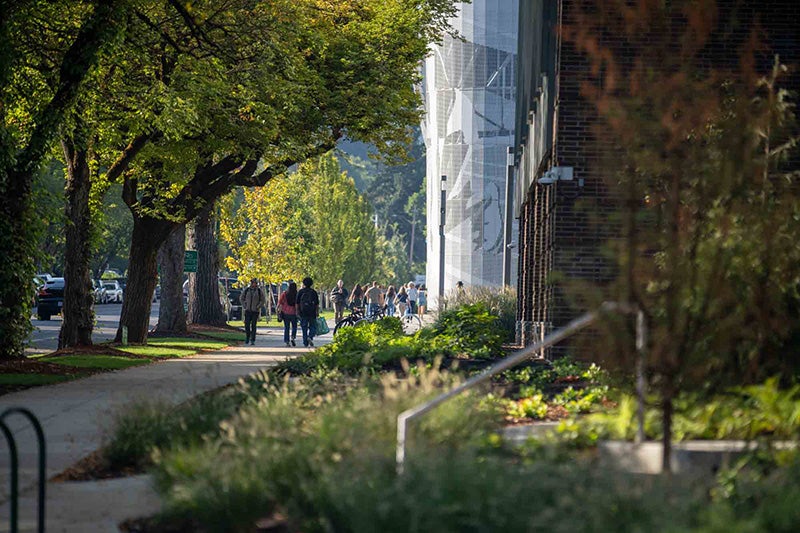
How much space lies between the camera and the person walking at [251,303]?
115 feet

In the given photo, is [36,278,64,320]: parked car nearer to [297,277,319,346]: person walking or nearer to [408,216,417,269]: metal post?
[297,277,319,346]: person walking

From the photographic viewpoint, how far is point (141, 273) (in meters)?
32.5

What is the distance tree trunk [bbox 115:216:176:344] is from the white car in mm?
58910

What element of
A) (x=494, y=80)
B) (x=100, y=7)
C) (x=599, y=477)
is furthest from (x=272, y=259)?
(x=599, y=477)

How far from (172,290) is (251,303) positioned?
16.5 ft

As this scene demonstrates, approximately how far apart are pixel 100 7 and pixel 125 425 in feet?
42.1

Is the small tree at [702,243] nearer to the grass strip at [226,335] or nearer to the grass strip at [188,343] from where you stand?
the grass strip at [188,343]

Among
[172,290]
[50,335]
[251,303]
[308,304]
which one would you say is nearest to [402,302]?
[172,290]

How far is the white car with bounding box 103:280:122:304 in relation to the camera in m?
91.0

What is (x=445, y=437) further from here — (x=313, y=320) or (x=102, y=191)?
(x=313, y=320)

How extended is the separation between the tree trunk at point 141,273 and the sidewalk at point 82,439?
800cm

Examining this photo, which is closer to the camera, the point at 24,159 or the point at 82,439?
the point at 82,439

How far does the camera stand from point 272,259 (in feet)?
195

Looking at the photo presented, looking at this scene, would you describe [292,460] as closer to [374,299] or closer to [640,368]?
[640,368]
